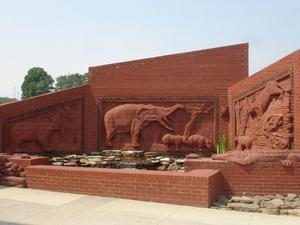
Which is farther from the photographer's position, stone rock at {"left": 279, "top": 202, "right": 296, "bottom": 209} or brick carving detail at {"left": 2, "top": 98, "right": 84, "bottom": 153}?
brick carving detail at {"left": 2, "top": 98, "right": 84, "bottom": 153}

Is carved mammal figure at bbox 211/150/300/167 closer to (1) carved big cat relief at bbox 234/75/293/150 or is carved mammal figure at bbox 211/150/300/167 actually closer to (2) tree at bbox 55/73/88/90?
(1) carved big cat relief at bbox 234/75/293/150

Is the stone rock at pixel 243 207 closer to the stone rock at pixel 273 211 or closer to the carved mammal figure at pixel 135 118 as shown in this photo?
the stone rock at pixel 273 211

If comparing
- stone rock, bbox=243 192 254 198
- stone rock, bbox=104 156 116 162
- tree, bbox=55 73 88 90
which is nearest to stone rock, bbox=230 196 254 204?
stone rock, bbox=243 192 254 198

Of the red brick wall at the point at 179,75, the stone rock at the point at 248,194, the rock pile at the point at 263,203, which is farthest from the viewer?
the red brick wall at the point at 179,75

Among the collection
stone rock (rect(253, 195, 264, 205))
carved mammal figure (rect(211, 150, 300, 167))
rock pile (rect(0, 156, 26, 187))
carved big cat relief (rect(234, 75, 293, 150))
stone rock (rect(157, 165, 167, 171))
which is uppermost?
carved big cat relief (rect(234, 75, 293, 150))

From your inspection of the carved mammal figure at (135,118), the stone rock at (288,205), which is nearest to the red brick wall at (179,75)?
the carved mammal figure at (135,118)

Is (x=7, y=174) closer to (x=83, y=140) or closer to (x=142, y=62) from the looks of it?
(x=83, y=140)

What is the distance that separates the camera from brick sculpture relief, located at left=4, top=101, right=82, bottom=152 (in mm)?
14258

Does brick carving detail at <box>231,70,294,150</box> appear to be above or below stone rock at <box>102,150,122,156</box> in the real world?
above

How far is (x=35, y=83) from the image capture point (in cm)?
6131

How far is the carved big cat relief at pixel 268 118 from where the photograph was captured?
31.7 ft

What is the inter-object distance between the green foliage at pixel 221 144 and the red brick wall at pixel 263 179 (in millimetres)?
5407

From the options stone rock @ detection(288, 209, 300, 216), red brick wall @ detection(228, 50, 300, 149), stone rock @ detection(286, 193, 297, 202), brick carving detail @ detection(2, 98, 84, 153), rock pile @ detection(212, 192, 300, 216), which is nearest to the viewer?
stone rock @ detection(288, 209, 300, 216)

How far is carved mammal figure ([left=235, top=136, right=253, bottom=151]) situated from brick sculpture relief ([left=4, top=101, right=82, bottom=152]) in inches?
252
